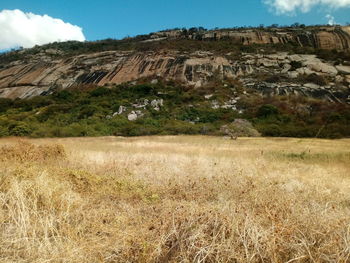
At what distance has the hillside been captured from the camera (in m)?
33.9

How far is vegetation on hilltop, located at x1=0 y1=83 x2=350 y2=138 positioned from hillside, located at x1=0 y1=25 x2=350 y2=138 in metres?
0.13

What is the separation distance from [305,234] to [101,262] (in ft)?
7.75

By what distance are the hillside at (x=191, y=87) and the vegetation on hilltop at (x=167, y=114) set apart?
0.13 metres

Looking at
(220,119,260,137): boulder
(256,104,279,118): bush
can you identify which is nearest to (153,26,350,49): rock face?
(256,104,279,118): bush

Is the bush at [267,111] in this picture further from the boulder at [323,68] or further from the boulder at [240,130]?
the boulder at [323,68]

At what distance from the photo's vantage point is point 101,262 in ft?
10.7

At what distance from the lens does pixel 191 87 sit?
49.2 m

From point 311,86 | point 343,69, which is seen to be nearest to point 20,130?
point 311,86

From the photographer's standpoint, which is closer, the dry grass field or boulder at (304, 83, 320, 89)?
the dry grass field

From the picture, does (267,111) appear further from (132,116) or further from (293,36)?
(293,36)

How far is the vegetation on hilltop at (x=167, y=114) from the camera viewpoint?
31781 millimetres

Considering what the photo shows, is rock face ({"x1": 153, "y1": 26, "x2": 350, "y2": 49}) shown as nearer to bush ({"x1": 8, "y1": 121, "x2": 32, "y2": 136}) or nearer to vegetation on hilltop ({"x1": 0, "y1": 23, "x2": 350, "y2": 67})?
vegetation on hilltop ({"x1": 0, "y1": 23, "x2": 350, "y2": 67})

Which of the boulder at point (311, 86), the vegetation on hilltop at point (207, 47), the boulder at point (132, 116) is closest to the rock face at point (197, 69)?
the boulder at point (311, 86)

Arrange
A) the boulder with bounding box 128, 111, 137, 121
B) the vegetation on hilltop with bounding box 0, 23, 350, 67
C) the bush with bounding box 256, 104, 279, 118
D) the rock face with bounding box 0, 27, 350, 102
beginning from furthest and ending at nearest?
the vegetation on hilltop with bounding box 0, 23, 350, 67 < the rock face with bounding box 0, 27, 350, 102 < the boulder with bounding box 128, 111, 137, 121 < the bush with bounding box 256, 104, 279, 118
